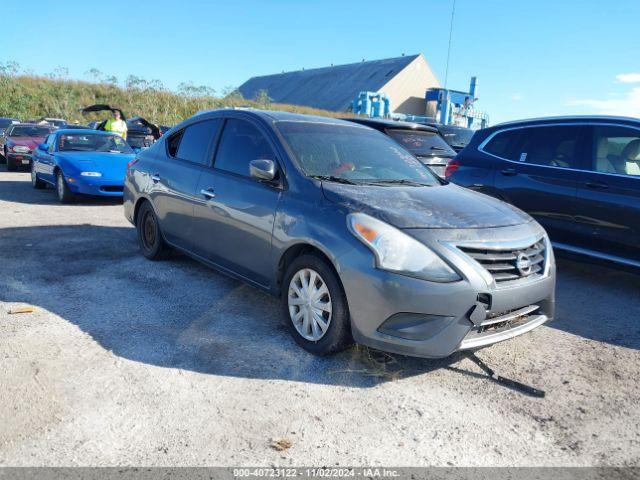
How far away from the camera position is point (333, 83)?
64.2 m

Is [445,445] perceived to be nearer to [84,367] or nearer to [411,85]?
[84,367]

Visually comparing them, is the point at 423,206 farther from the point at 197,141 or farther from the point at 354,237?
the point at 197,141

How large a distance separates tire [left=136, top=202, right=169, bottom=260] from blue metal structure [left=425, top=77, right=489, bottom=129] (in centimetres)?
4675

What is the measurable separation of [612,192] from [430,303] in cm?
336

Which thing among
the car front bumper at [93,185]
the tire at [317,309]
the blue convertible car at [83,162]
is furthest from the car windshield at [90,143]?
the tire at [317,309]

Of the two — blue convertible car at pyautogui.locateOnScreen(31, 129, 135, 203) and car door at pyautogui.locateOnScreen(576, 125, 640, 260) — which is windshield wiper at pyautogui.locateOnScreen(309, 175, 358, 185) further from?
blue convertible car at pyautogui.locateOnScreen(31, 129, 135, 203)

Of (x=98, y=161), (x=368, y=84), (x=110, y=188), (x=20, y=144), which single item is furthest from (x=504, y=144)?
(x=368, y=84)

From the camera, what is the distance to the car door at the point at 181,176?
190 inches

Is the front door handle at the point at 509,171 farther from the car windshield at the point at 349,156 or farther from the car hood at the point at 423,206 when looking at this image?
the car hood at the point at 423,206

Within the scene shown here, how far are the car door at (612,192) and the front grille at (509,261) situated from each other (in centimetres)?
218

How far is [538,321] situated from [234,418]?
2166 millimetres

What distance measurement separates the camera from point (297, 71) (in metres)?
75.5

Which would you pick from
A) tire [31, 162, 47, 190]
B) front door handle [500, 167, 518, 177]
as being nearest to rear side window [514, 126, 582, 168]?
front door handle [500, 167, 518, 177]

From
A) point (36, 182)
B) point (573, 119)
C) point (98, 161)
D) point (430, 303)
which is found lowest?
point (36, 182)
